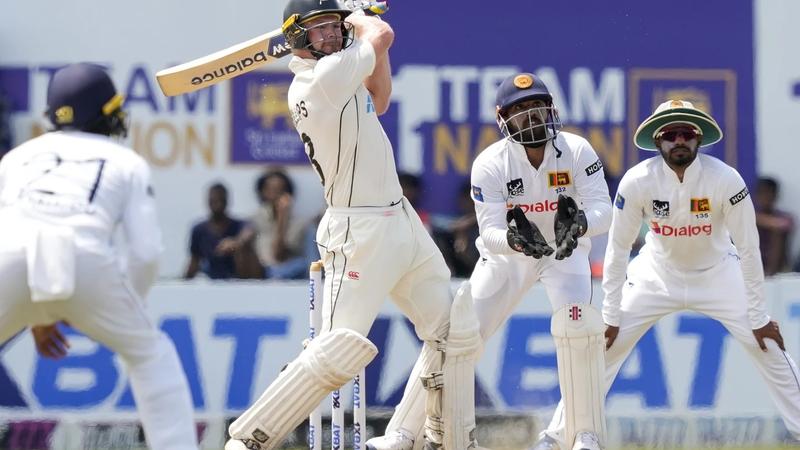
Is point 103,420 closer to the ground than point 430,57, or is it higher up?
closer to the ground

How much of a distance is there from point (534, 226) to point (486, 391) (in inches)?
83.4

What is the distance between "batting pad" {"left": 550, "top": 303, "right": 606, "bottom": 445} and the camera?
6.20 meters

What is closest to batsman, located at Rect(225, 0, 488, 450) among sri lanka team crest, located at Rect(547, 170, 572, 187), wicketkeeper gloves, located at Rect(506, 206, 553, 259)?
wicketkeeper gloves, located at Rect(506, 206, 553, 259)

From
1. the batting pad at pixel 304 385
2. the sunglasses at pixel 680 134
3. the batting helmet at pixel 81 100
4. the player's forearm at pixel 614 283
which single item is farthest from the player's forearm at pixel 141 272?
the sunglasses at pixel 680 134

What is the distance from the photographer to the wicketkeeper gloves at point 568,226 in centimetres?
600

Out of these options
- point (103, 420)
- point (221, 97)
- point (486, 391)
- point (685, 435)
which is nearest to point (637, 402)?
point (685, 435)

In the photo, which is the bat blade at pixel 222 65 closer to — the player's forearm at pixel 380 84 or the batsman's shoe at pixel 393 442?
the player's forearm at pixel 380 84

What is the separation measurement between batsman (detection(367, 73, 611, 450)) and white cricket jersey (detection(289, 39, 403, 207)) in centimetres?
57

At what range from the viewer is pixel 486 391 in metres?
8.05

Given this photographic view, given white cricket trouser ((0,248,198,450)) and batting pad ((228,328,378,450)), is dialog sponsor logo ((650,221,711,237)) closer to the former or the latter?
batting pad ((228,328,378,450))

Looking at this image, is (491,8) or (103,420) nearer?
(103,420)

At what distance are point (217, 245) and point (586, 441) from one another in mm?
3692

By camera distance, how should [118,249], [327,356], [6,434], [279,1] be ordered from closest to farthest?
1. [118,249]
2. [327,356]
3. [6,434]
4. [279,1]

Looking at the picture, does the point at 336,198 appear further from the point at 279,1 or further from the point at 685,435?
the point at 279,1
